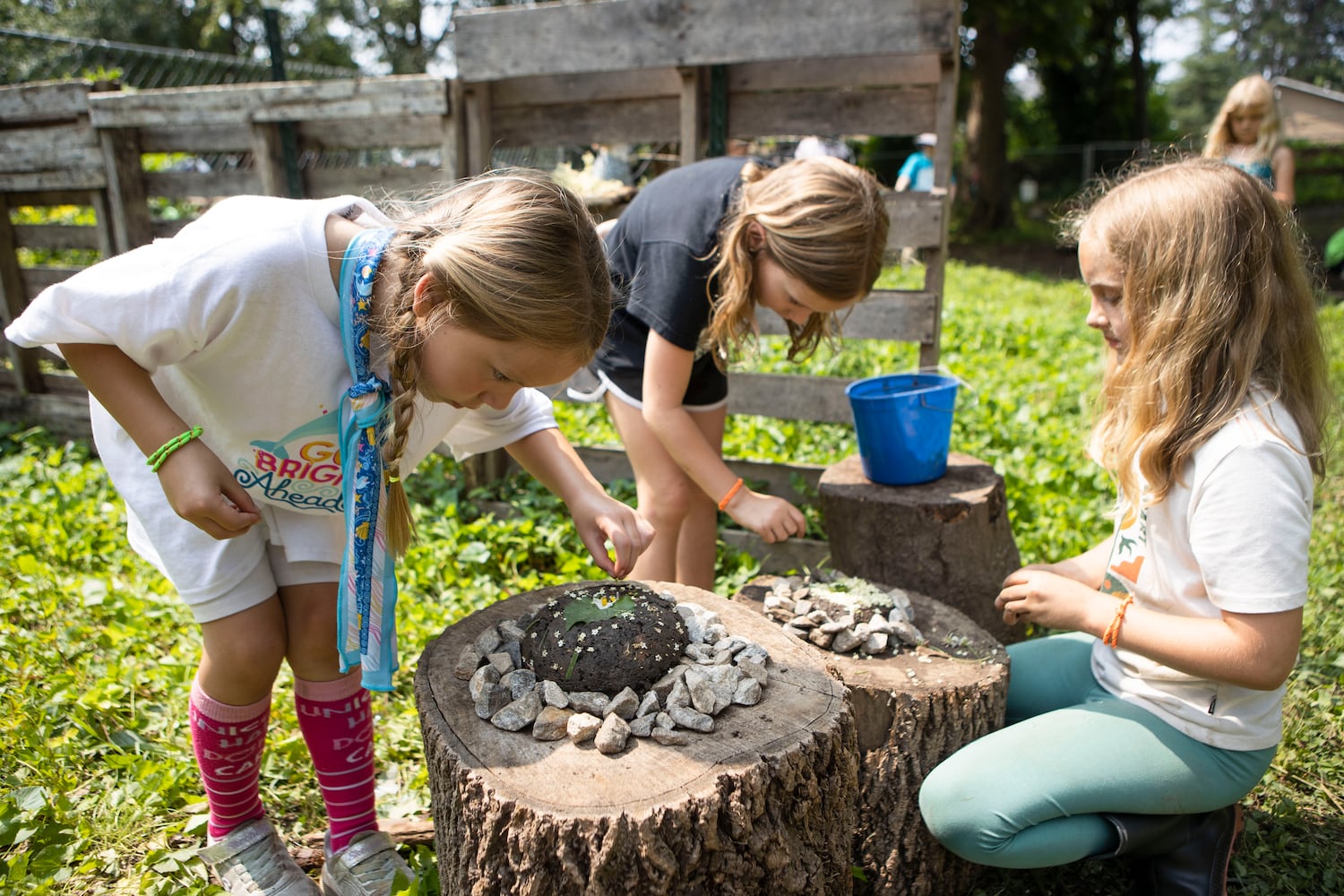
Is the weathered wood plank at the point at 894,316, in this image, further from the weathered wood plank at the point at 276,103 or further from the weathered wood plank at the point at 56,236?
the weathered wood plank at the point at 56,236

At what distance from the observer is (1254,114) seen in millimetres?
4855

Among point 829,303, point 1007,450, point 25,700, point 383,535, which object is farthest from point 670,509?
point 1007,450

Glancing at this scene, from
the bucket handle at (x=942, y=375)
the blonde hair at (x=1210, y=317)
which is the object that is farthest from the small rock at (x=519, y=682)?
the bucket handle at (x=942, y=375)

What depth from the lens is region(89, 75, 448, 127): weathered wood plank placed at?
3.47 m

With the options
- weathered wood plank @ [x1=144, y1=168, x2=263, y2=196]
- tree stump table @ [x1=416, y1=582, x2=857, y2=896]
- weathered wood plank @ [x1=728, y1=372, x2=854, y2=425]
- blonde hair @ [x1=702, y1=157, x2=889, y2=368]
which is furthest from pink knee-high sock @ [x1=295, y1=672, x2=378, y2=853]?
weathered wood plank @ [x1=144, y1=168, x2=263, y2=196]

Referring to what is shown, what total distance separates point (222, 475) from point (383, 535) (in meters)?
0.31

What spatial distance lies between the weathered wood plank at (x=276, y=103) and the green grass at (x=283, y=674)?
4.75ft

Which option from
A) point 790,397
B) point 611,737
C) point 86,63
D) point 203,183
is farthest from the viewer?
point 86,63

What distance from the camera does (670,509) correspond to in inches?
102

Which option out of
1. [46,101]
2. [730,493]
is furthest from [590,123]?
[46,101]

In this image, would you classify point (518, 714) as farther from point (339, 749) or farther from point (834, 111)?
point (834, 111)

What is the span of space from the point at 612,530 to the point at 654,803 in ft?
1.93

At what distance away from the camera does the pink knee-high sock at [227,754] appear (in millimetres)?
1800

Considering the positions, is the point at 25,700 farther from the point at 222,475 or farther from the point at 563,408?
the point at 563,408
